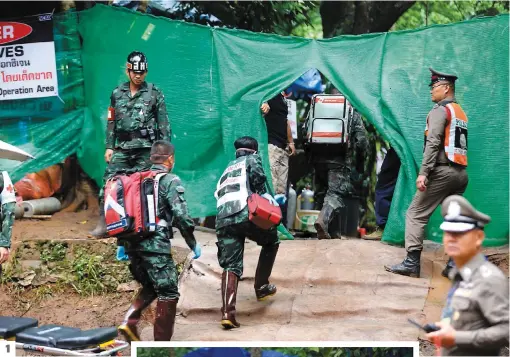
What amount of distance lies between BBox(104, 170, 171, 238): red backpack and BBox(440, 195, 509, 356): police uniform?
2.49 meters

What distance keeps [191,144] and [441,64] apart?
8.81 feet

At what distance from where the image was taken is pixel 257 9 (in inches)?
403

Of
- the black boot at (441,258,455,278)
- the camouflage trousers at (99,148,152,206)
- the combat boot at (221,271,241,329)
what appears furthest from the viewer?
the camouflage trousers at (99,148,152,206)

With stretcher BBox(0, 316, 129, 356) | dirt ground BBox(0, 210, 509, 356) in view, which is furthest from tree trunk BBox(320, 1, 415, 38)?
stretcher BBox(0, 316, 129, 356)

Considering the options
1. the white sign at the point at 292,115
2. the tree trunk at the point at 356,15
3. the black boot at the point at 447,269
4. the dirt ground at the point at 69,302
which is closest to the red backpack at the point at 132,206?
the dirt ground at the point at 69,302

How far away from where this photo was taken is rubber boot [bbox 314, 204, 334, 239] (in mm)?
7973

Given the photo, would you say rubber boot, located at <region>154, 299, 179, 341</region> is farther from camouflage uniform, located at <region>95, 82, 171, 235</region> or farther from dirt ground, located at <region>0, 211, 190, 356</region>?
camouflage uniform, located at <region>95, 82, 171, 235</region>

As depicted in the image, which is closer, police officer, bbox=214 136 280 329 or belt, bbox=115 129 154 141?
police officer, bbox=214 136 280 329

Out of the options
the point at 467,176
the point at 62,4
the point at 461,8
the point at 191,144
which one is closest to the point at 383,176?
the point at 467,176

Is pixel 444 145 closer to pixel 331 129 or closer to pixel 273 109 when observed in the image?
pixel 331 129

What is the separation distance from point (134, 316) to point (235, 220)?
113 centimetres

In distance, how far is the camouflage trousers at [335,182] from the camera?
8.16 metres

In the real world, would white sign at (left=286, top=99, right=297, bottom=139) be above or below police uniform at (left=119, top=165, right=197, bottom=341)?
above

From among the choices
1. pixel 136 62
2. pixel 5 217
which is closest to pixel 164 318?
pixel 5 217
